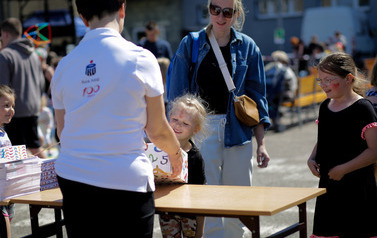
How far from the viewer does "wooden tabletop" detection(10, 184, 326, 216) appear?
124 inches

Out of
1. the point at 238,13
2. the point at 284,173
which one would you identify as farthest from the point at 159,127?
the point at 284,173

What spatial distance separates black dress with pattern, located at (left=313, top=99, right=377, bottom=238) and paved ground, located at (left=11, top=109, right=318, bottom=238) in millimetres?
1921

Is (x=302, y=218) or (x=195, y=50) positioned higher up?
(x=195, y=50)

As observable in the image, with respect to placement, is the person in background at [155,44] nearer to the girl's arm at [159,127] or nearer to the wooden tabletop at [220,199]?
the wooden tabletop at [220,199]

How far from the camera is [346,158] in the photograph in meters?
3.98

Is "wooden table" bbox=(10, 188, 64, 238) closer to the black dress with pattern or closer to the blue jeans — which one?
the blue jeans

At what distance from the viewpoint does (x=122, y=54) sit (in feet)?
8.95

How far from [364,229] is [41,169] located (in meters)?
2.08

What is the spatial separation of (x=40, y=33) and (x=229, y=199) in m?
8.93

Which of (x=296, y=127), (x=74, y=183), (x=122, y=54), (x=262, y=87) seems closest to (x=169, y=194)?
(x=74, y=183)

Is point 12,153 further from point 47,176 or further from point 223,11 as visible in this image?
point 223,11

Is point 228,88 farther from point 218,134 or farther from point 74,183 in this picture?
point 74,183

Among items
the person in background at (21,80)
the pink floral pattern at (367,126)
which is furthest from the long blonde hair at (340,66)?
the person in background at (21,80)

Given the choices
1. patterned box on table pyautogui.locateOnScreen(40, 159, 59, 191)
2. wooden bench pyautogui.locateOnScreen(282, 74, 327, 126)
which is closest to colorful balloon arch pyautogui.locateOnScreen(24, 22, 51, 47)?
wooden bench pyautogui.locateOnScreen(282, 74, 327, 126)
